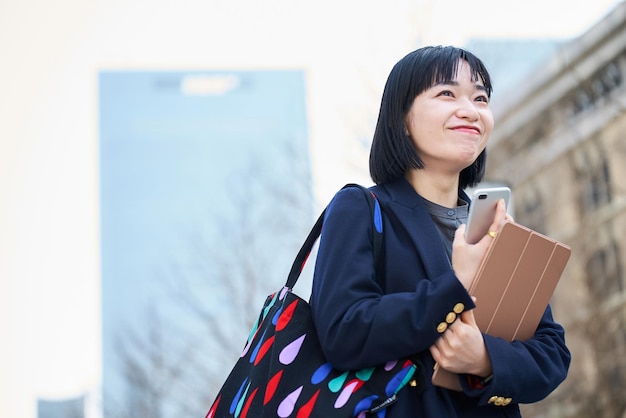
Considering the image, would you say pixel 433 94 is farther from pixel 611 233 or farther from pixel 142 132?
pixel 142 132

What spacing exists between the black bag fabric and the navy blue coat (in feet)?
0.14

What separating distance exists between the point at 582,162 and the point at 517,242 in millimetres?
22854

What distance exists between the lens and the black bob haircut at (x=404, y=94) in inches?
111

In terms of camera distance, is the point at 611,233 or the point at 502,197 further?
the point at 611,233

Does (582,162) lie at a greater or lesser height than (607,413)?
greater

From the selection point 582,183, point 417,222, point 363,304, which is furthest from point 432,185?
point 582,183

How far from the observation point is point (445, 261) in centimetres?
267

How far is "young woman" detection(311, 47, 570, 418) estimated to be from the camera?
96.7 inches

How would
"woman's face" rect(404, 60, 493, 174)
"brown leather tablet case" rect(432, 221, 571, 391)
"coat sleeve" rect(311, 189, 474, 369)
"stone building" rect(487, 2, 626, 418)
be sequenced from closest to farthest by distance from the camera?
"coat sleeve" rect(311, 189, 474, 369) → "brown leather tablet case" rect(432, 221, 571, 391) → "woman's face" rect(404, 60, 493, 174) → "stone building" rect(487, 2, 626, 418)

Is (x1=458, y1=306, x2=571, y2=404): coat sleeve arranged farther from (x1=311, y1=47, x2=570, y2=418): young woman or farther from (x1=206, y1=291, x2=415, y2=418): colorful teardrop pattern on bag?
(x1=206, y1=291, x2=415, y2=418): colorful teardrop pattern on bag

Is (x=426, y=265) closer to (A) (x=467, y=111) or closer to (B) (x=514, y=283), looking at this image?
(B) (x=514, y=283)

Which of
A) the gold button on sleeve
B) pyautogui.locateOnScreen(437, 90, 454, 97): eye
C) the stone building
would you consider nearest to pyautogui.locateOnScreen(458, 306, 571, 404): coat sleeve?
the gold button on sleeve

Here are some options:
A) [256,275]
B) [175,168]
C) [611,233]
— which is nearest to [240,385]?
[256,275]

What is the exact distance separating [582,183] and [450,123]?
2128 cm
